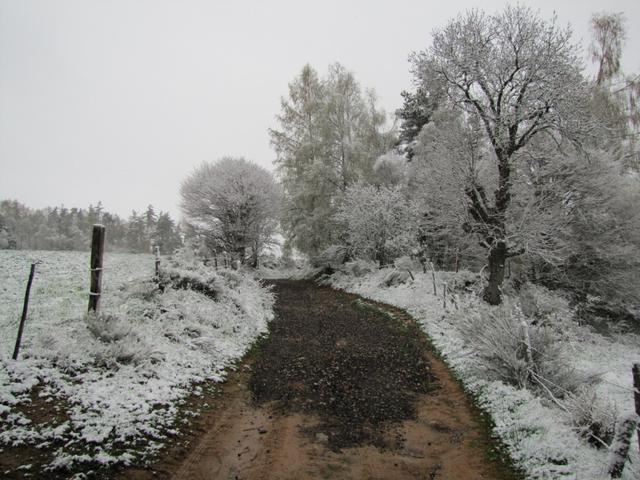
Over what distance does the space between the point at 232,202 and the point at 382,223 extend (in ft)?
35.8

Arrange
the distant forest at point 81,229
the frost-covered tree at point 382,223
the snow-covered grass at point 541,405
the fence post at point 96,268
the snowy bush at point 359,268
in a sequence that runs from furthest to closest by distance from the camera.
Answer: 1. the distant forest at point 81,229
2. the snowy bush at point 359,268
3. the frost-covered tree at point 382,223
4. the fence post at point 96,268
5. the snow-covered grass at point 541,405

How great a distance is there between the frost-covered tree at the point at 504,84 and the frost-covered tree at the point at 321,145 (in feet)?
40.0

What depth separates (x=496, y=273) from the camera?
547 inches

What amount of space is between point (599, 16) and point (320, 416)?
27.1 m

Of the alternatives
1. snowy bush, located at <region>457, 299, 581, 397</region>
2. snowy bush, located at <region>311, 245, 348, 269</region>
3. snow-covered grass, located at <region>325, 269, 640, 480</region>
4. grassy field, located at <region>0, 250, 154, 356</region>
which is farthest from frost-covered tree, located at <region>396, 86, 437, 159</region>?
snowy bush, located at <region>457, 299, 581, 397</region>

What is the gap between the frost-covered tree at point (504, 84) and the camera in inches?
483

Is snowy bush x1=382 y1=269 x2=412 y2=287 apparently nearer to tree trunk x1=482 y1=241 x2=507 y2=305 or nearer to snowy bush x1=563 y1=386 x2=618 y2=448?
tree trunk x1=482 y1=241 x2=507 y2=305

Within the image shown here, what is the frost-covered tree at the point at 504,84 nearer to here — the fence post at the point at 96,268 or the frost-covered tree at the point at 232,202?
the fence post at the point at 96,268

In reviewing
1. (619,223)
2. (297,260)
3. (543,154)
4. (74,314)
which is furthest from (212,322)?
(297,260)

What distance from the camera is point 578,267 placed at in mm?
16359

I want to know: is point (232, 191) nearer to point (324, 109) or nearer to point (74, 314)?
point (324, 109)

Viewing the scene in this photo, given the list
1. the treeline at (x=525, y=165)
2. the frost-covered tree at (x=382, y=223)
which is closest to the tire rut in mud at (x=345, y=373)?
the treeline at (x=525, y=165)

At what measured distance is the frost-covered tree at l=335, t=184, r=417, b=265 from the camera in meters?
22.0

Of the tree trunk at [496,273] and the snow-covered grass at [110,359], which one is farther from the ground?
the tree trunk at [496,273]
